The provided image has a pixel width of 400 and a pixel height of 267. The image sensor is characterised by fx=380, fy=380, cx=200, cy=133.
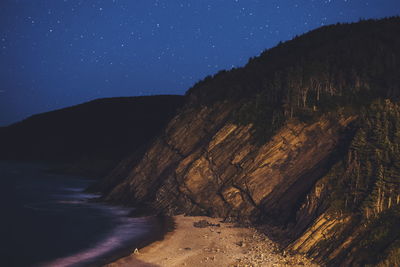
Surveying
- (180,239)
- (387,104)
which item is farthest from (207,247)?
(387,104)

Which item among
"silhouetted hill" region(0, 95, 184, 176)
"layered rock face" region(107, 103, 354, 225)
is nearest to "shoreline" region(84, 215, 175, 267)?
"layered rock face" region(107, 103, 354, 225)

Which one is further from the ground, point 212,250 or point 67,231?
point 67,231

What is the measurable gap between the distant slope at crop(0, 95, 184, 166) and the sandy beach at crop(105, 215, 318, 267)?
364ft

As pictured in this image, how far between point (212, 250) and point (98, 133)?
483 feet

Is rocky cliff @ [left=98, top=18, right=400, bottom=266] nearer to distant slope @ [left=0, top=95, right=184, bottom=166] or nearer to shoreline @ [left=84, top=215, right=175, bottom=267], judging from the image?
shoreline @ [left=84, top=215, right=175, bottom=267]

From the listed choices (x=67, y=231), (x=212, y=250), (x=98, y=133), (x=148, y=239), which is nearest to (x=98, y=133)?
(x=98, y=133)

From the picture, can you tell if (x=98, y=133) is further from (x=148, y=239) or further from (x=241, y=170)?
(x=148, y=239)

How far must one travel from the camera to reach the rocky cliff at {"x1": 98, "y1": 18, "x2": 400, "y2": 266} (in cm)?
3189

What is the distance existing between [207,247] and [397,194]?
17.0 metres

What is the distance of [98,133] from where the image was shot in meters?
173

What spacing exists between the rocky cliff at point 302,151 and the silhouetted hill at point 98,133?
91841mm

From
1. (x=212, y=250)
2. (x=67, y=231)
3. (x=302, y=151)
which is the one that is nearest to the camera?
(x=212, y=250)

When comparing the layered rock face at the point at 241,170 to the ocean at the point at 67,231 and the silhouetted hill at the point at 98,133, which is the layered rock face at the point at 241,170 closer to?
the ocean at the point at 67,231

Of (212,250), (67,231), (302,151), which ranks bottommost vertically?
(212,250)
